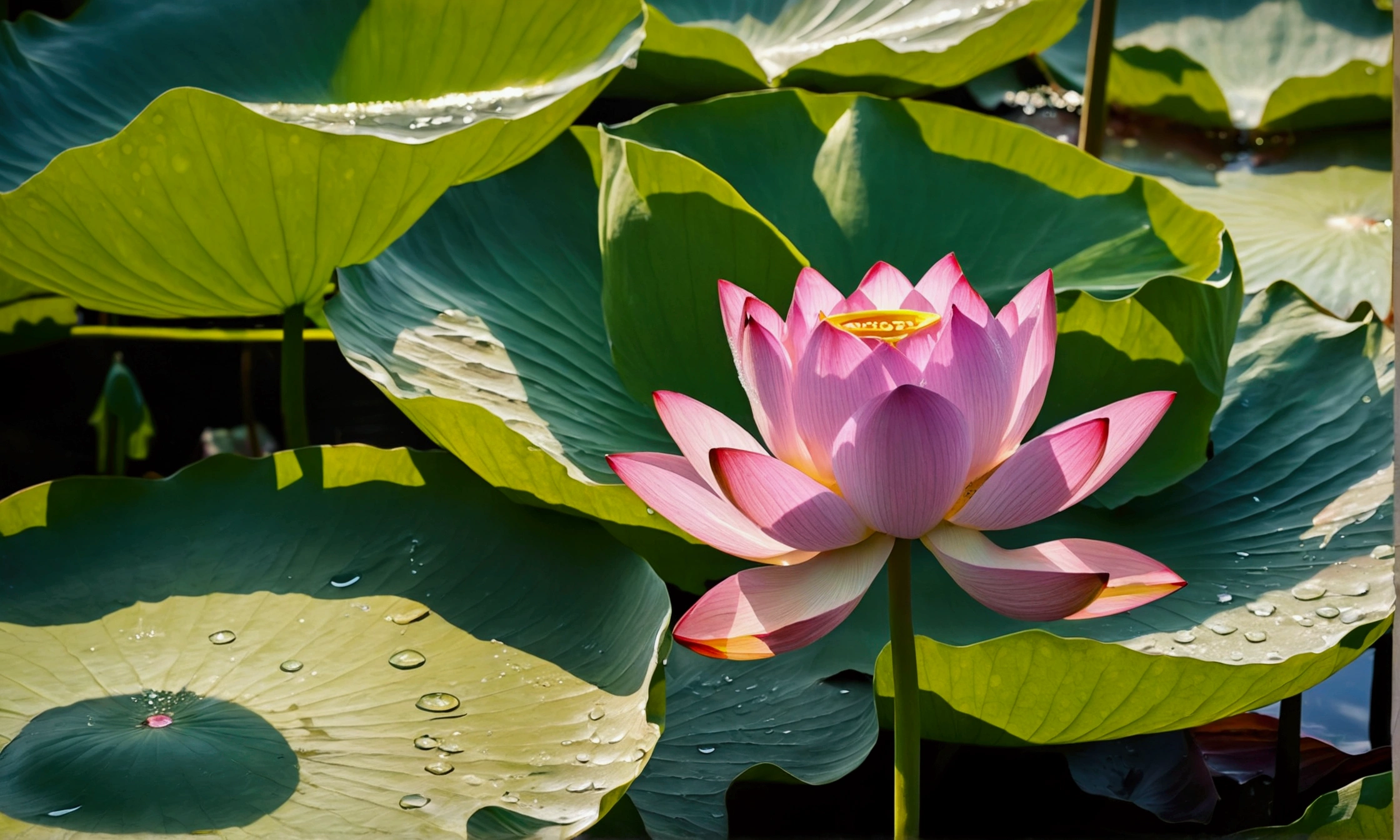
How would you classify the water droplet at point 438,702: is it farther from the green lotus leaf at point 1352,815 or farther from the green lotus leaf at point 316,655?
the green lotus leaf at point 1352,815

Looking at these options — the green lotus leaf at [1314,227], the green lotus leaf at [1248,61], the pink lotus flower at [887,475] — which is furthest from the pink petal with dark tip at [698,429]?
the green lotus leaf at [1248,61]

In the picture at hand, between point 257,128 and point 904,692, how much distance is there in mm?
516

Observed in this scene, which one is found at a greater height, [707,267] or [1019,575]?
[707,267]

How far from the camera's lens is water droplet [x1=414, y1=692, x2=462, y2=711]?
621 mm

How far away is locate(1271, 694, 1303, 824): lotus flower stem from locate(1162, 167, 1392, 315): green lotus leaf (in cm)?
42

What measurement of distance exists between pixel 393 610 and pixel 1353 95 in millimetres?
1323

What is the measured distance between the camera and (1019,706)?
56cm

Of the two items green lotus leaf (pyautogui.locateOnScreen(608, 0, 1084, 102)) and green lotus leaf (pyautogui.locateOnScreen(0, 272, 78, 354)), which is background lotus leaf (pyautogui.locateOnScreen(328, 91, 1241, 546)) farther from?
green lotus leaf (pyautogui.locateOnScreen(0, 272, 78, 354))

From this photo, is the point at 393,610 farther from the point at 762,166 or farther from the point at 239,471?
the point at 762,166

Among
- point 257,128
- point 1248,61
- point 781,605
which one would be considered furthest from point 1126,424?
point 1248,61

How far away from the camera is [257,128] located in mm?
691

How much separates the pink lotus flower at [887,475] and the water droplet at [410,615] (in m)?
0.26

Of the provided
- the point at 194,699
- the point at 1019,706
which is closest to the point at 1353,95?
the point at 1019,706

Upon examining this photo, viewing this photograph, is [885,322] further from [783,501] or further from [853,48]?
[853,48]
